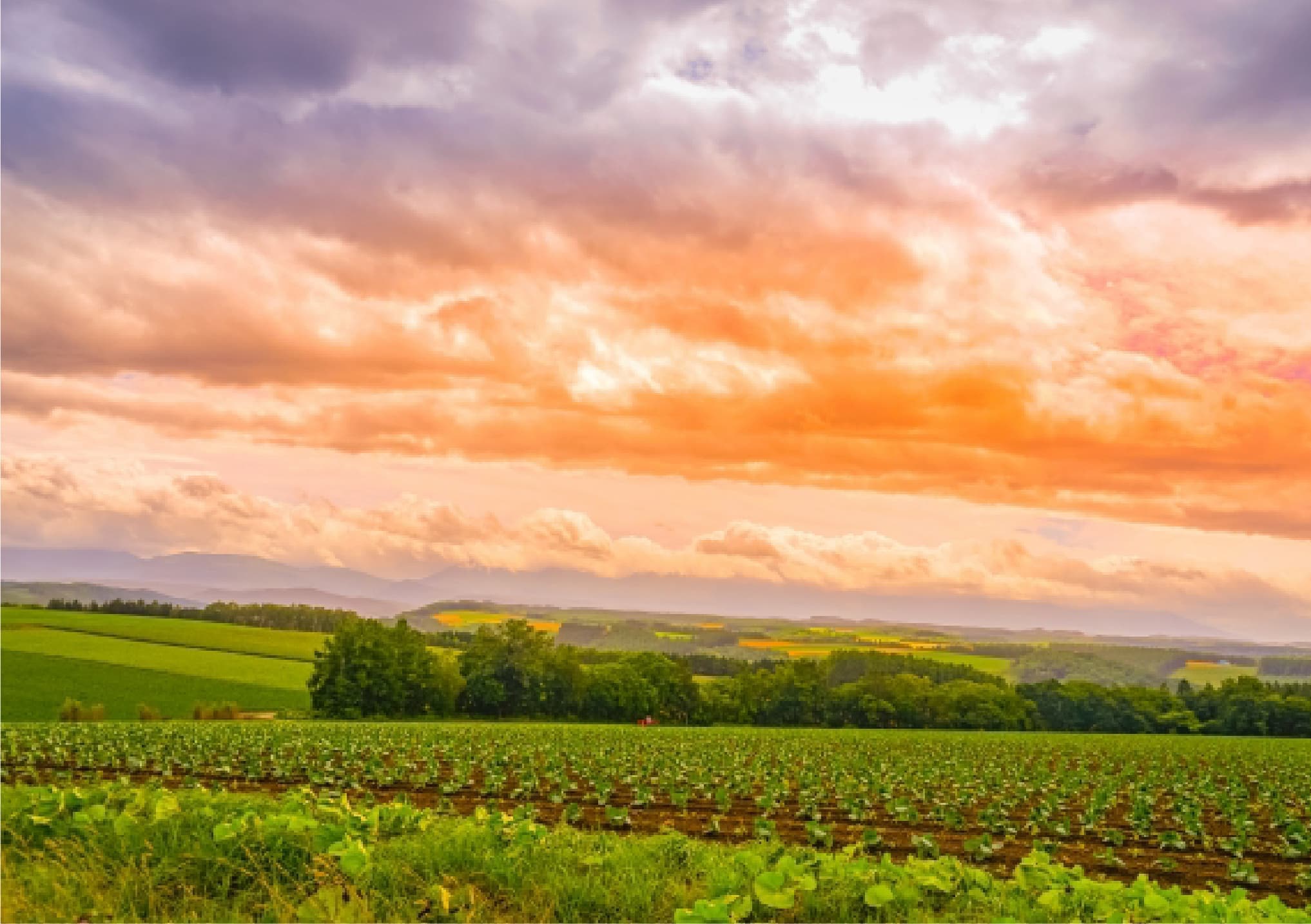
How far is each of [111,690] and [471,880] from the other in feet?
314

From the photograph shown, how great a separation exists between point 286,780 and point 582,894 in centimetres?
2722

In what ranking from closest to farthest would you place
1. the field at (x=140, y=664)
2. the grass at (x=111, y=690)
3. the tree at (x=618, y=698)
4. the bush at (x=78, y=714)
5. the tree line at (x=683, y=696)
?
the bush at (x=78, y=714), the grass at (x=111, y=690), the field at (x=140, y=664), the tree line at (x=683, y=696), the tree at (x=618, y=698)

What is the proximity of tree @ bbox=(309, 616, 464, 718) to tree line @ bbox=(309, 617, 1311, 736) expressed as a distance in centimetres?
13

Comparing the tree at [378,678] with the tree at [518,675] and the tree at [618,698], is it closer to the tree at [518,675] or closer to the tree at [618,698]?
the tree at [518,675]

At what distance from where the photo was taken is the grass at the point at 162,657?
10169 cm

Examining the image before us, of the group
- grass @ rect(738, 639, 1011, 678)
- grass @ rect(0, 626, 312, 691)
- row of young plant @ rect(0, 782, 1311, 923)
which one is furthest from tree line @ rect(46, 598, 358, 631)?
row of young plant @ rect(0, 782, 1311, 923)

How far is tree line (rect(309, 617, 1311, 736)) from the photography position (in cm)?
9269

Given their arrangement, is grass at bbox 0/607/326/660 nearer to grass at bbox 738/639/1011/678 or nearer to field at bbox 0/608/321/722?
field at bbox 0/608/321/722

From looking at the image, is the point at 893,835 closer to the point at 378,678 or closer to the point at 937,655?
the point at 378,678

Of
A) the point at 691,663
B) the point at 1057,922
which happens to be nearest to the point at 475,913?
the point at 1057,922

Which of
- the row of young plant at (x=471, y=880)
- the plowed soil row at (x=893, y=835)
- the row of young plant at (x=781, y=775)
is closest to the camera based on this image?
the row of young plant at (x=471, y=880)

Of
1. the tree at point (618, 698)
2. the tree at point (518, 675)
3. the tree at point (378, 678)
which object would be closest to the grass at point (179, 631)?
the tree at point (378, 678)

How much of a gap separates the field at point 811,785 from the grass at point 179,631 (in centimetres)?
7422

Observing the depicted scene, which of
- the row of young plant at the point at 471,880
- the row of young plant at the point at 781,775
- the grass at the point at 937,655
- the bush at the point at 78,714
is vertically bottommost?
the grass at the point at 937,655
